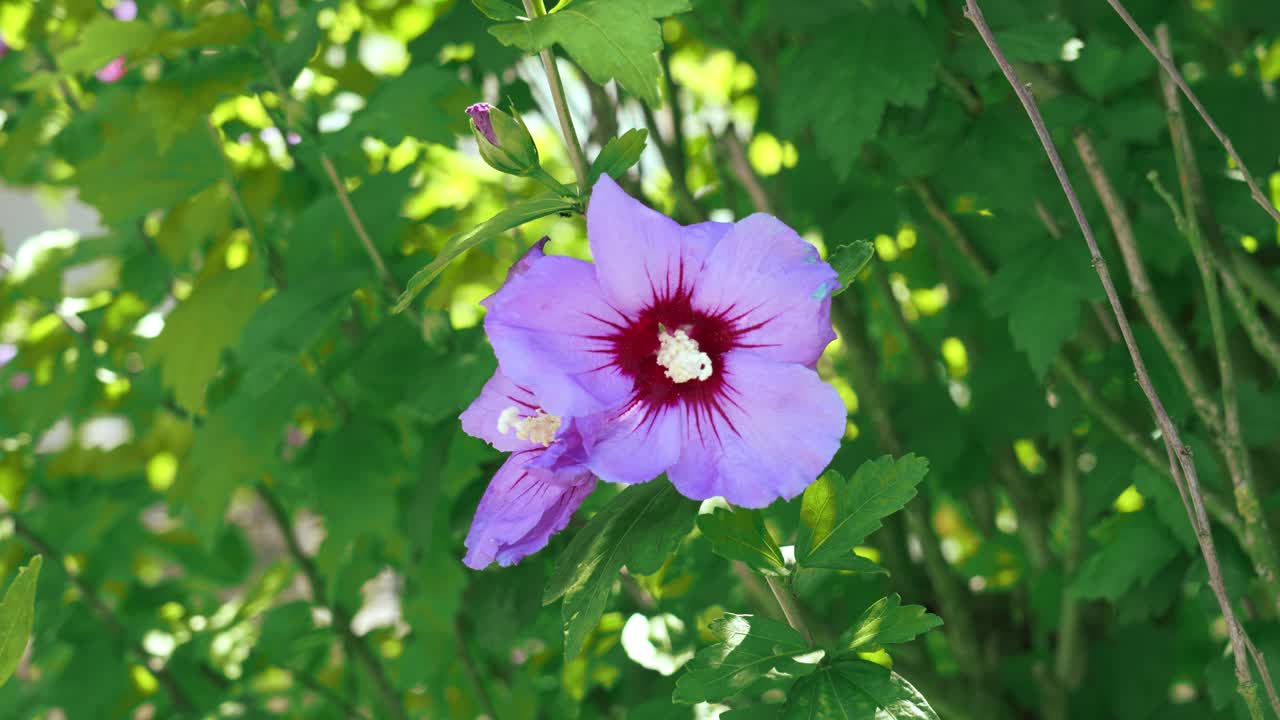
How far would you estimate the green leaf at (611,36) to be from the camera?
27.0 inches

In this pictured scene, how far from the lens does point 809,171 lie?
1.54m

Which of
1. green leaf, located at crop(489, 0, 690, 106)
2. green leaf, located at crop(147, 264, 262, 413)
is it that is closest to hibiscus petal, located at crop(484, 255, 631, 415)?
green leaf, located at crop(489, 0, 690, 106)

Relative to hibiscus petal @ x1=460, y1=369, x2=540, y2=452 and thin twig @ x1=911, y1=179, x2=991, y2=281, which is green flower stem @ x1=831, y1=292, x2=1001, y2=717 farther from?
hibiscus petal @ x1=460, y1=369, x2=540, y2=452

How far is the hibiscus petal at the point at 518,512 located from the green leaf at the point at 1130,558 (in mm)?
675

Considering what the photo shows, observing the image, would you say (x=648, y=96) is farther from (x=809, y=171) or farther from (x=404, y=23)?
(x=404, y=23)

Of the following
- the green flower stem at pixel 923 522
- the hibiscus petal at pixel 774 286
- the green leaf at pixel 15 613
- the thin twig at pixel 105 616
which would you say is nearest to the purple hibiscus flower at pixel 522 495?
the hibiscus petal at pixel 774 286

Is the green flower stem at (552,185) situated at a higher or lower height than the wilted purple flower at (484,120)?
lower

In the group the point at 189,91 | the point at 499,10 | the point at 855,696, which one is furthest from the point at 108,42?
the point at 855,696

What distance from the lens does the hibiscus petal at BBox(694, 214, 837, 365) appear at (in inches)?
25.0

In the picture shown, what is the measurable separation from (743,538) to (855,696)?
0.11m

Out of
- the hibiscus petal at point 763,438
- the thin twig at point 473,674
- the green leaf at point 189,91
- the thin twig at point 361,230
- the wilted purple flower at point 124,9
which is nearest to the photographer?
the hibiscus petal at point 763,438

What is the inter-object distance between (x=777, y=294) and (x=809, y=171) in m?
0.93

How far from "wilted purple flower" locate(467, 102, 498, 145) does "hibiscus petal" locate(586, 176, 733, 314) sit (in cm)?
9

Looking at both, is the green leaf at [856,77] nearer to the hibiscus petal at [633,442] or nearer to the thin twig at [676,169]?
the thin twig at [676,169]
